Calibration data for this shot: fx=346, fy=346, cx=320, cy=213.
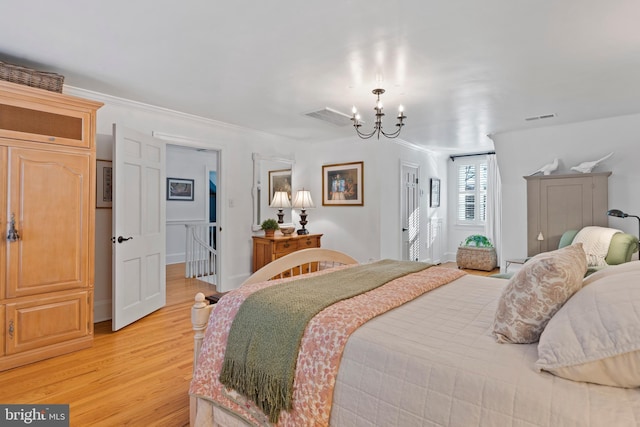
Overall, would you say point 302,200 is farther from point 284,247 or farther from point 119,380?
point 119,380

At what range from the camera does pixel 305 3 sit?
1.92m

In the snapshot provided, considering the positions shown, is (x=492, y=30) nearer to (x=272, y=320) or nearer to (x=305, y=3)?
(x=305, y=3)

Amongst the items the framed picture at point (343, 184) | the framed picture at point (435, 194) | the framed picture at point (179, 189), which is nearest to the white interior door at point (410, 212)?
the framed picture at point (435, 194)

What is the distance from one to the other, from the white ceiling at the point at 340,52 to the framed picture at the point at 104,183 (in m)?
0.77

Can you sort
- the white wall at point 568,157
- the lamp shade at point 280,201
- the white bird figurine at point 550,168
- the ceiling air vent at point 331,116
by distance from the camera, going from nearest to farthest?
the ceiling air vent at point 331,116, the white wall at point 568,157, the white bird figurine at point 550,168, the lamp shade at point 280,201

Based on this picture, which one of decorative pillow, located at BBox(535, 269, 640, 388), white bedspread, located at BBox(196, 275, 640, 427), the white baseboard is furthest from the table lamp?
decorative pillow, located at BBox(535, 269, 640, 388)

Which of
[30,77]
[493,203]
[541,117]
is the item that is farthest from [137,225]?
[493,203]

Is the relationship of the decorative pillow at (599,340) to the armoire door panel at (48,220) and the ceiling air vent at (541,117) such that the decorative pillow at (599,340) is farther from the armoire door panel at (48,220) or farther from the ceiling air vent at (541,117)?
the ceiling air vent at (541,117)

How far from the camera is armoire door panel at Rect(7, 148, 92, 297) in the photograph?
2.57 meters

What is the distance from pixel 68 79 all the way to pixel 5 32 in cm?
81

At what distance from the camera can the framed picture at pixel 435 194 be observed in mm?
6898

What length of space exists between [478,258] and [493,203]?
112 cm

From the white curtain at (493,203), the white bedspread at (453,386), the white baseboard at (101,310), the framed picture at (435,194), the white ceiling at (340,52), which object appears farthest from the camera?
the framed picture at (435,194)

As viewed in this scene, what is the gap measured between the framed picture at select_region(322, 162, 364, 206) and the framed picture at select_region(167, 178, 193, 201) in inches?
122
